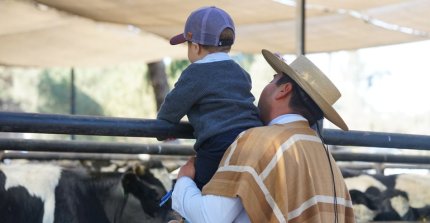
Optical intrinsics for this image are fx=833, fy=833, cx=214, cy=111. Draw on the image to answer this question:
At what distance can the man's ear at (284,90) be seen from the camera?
262 cm

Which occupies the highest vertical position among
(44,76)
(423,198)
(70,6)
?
(70,6)

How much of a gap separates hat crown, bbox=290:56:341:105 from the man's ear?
6cm

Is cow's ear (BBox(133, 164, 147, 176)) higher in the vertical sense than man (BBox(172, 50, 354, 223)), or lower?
lower

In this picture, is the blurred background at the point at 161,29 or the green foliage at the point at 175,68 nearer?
the blurred background at the point at 161,29

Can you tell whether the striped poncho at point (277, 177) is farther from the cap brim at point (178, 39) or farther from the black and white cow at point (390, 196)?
the black and white cow at point (390, 196)

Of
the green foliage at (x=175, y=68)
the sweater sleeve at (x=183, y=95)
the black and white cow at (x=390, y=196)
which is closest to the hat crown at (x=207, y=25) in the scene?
the sweater sleeve at (x=183, y=95)

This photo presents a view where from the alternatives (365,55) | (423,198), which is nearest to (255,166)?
(423,198)

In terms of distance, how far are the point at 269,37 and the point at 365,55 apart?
157 ft

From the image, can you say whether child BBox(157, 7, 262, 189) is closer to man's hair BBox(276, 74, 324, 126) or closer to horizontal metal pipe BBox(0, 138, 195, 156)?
man's hair BBox(276, 74, 324, 126)

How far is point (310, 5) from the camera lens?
6941mm

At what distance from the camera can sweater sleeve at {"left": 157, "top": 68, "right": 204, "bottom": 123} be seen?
2613mm

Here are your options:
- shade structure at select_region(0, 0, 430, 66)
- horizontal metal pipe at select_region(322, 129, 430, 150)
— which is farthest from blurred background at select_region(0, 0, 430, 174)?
horizontal metal pipe at select_region(322, 129, 430, 150)

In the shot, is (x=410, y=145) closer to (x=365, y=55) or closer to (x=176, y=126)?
(x=176, y=126)

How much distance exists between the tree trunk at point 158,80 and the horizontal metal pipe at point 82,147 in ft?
16.0
